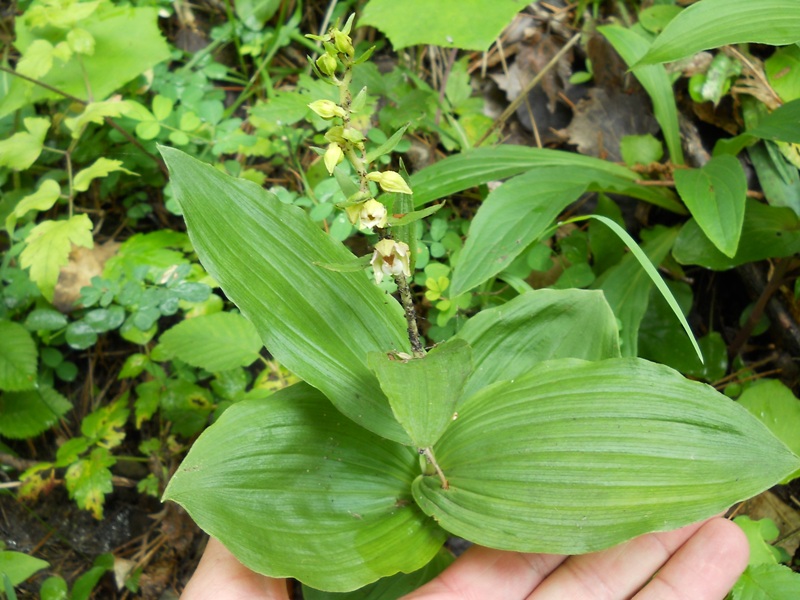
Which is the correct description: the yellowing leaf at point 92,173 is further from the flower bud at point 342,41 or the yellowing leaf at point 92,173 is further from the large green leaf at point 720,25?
the large green leaf at point 720,25

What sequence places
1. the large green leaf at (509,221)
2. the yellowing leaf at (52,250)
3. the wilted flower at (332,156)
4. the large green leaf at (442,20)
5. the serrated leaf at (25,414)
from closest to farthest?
the wilted flower at (332,156) < the large green leaf at (509,221) < the yellowing leaf at (52,250) < the large green leaf at (442,20) < the serrated leaf at (25,414)

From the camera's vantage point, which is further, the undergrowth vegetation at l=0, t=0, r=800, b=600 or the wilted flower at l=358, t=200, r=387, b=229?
the undergrowth vegetation at l=0, t=0, r=800, b=600

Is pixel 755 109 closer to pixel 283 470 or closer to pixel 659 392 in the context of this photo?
pixel 659 392

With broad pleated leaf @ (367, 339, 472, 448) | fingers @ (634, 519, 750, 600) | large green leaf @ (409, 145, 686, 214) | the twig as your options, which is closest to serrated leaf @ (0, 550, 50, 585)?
broad pleated leaf @ (367, 339, 472, 448)

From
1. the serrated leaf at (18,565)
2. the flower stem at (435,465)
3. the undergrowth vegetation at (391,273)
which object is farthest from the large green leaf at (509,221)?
the serrated leaf at (18,565)

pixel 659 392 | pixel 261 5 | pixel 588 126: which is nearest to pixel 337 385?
pixel 659 392

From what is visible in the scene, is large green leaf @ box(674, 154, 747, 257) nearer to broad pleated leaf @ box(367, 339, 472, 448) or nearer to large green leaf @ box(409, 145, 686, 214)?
large green leaf @ box(409, 145, 686, 214)
